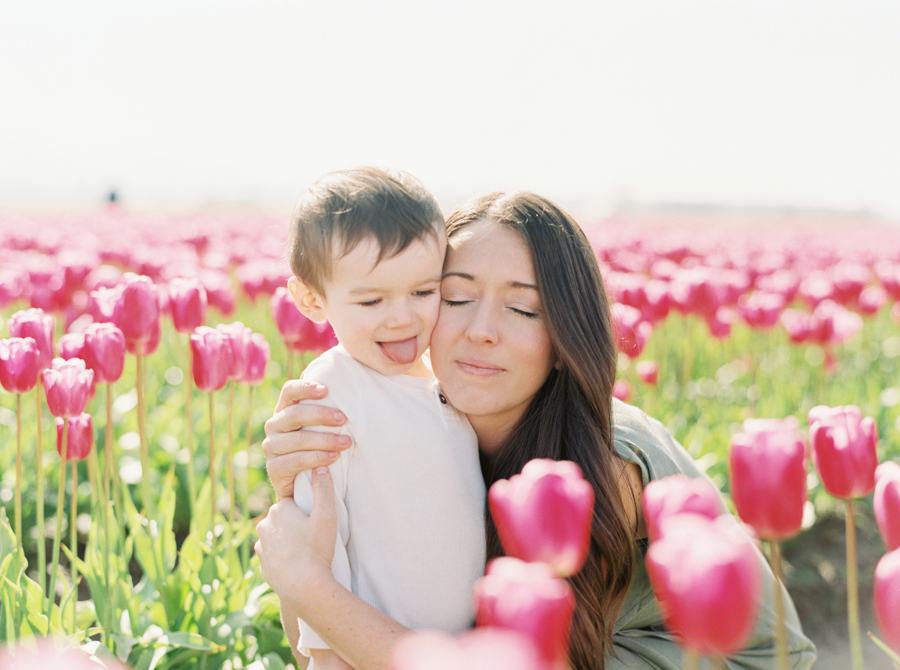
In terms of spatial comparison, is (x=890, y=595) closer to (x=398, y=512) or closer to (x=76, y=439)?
(x=398, y=512)

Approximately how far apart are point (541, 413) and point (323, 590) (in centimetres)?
73

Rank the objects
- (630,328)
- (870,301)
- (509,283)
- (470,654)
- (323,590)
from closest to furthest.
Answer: (470,654), (323,590), (509,283), (630,328), (870,301)

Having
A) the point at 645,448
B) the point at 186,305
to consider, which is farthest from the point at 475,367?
the point at 186,305

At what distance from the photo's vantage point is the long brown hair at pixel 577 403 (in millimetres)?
1938

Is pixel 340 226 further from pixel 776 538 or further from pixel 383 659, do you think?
pixel 776 538

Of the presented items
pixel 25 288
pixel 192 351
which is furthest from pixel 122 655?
pixel 25 288

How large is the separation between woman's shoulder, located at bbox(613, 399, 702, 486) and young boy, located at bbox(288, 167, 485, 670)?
45cm

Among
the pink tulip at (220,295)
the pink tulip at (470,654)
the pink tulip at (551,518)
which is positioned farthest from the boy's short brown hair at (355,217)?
the pink tulip at (220,295)

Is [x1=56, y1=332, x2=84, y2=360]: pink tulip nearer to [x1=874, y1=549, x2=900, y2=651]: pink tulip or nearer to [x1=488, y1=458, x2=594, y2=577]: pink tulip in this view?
[x1=488, y1=458, x2=594, y2=577]: pink tulip

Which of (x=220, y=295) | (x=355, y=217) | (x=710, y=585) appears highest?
(x=355, y=217)

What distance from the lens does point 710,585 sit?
31.6 inches

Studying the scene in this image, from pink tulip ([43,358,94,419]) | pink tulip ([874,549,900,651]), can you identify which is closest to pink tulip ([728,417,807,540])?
pink tulip ([874,549,900,651])

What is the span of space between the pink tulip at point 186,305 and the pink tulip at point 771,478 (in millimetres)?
1922

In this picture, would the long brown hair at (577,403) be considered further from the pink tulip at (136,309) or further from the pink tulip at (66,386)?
the pink tulip at (66,386)
